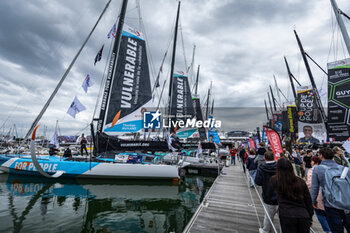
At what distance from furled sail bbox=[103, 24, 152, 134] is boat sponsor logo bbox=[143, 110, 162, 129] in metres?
0.35

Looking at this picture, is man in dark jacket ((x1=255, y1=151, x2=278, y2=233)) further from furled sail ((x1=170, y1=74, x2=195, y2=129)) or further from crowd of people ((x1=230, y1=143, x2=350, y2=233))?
furled sail ((x1=170, y1=74, x2=195, y2=129))

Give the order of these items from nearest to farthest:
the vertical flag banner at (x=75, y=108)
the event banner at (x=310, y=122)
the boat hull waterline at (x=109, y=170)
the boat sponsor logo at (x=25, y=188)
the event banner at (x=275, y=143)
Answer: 1. the event banner at (x=275, y=143)
2. the boat sponsor logo at (x=25, y=188)
3. the vertical flag banner at (x=75, y=108)
4. the boat hull waterline at (x=109, y=170)
5. the event banner at (x=310, y=122)

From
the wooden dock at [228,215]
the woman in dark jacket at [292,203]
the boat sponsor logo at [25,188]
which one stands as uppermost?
the woman in dark jacket at [292,203]

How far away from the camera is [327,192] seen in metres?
2.66

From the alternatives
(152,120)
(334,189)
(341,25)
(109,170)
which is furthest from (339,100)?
(109,170)

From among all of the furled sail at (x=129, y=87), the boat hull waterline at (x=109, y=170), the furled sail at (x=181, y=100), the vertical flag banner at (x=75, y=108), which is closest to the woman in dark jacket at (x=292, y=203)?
the boat hull waterline at (x=109, y=170)

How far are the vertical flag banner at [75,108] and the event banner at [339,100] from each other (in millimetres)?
13165

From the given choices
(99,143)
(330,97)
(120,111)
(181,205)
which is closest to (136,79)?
(120,111)

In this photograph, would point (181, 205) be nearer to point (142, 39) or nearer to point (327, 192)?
point (327, 192)

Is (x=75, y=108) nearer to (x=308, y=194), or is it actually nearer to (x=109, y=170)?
(x=109, y=170)

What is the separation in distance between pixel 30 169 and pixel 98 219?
8.07 meters

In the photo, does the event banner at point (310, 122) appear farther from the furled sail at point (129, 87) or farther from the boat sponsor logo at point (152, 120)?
the furled sail at point (129, 87)

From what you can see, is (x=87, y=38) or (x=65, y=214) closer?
(x=65, y=214)

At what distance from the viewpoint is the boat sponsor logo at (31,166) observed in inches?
423
